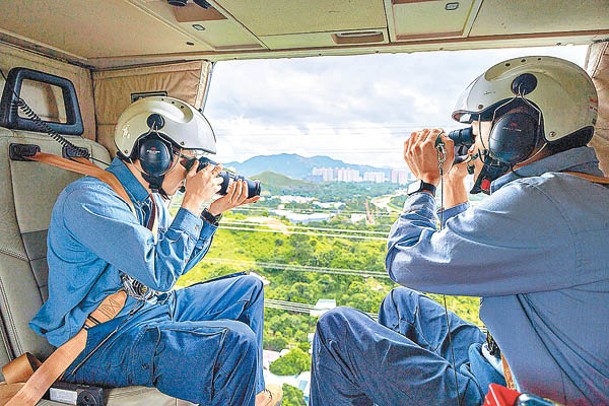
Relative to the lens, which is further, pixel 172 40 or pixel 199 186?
pixel 172 40

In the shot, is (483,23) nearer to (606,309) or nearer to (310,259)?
(606,309)

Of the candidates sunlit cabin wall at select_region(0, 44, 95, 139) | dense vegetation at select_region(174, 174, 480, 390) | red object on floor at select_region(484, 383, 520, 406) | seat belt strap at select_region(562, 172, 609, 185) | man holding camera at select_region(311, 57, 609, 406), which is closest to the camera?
red object on floor at select_region(484, 383, 520, 406)

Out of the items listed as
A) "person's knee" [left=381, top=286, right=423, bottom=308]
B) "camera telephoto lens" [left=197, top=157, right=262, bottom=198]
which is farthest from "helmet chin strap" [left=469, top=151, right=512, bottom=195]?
"camera telephoto lens" [left=197, top=157, right=262, bottom=198]

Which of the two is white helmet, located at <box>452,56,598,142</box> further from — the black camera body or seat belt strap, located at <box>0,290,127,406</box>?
seat belt strap, located at <box>0,290,127,406</box>

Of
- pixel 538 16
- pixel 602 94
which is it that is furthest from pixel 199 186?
pixel 602 94

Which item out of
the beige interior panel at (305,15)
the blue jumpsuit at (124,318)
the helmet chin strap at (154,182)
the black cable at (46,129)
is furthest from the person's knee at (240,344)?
the beige interior panel at (305,15)

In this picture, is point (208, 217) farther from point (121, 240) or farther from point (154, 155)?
point (121, 240)

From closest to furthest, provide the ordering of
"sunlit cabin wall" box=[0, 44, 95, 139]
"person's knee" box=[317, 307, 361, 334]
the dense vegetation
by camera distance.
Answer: "person's knee" box=[317, 307, 361, 334] < "sunlit cabin wall" box=[0, 44, 95, 139] < the dense vegetation
